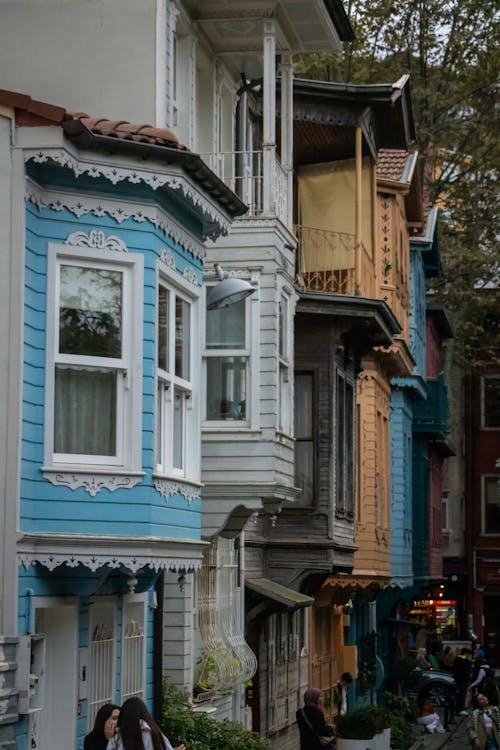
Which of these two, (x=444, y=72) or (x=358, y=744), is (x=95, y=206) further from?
(x=444, y=72)

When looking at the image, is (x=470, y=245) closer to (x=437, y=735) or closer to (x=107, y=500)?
(x=437, y=735)

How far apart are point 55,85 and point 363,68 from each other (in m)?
26.2

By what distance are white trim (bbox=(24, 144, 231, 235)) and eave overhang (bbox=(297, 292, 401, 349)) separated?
10.1 m

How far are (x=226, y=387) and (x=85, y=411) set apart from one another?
5834 mm

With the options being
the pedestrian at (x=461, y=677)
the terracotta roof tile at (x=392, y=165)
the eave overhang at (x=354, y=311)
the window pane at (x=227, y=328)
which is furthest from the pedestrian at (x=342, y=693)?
the window pane at (x=227, y=328)

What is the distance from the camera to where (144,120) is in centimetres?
1811

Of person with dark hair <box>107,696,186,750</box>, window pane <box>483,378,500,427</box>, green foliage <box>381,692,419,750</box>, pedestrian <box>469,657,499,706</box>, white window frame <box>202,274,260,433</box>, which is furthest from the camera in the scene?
window pane <box>483,378,500,427</box>

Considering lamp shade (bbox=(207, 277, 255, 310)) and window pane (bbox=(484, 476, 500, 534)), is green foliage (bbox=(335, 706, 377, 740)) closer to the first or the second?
lamp shade (bbox=(207, 277, 255, 310))

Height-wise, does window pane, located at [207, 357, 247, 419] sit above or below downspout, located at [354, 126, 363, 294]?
below

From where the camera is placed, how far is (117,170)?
53.6 ft

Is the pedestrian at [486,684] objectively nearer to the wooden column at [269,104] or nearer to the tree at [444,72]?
the tree at [444,72]

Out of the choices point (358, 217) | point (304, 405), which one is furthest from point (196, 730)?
point (358, 217)

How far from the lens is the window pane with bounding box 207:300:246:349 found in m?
21.9

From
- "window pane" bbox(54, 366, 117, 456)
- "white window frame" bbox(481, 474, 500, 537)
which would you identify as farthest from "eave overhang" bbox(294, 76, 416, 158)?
"white window frame" bbox(481, 474, 500, 537)
